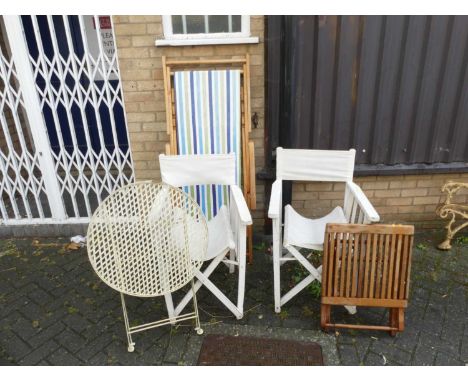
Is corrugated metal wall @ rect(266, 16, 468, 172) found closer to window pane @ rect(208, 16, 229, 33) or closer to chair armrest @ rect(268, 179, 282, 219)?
window pane @ rect(208, 16, 229, 33)

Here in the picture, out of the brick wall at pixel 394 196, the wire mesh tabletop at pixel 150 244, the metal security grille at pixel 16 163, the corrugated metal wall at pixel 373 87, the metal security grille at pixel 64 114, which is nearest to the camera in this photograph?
the wire mesh tabletop at pixel 150 244

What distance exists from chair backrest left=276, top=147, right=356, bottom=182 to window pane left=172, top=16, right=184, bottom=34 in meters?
1.30

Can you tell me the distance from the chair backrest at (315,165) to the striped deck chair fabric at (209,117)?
425 mm

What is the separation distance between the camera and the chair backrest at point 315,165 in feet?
9.43

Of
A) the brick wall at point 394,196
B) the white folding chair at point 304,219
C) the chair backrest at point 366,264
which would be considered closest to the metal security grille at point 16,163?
the white folding chair at point 304,219

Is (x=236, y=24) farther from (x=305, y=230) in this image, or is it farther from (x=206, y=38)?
(x=305, y=230)

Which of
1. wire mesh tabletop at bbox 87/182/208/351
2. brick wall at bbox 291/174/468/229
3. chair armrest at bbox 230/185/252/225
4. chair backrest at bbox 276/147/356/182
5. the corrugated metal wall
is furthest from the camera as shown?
brick wall at bbox 291/174/468/229

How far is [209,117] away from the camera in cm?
316

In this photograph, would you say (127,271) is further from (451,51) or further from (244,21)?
(451,51)

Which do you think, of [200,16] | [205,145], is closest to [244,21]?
[200,16]

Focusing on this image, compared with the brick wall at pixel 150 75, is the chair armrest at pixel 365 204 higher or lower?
lower

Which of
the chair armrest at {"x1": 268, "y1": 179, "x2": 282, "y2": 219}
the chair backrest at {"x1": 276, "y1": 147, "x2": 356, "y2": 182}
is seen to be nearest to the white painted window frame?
the chair backrest at {"x1": 276, "y1": 147, "x2": 356, "y2": 182}

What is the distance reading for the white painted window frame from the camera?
10.0 ft

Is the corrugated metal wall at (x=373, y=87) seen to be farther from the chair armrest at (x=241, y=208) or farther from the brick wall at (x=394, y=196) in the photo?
the chair armrest at (x=241, y=208)
